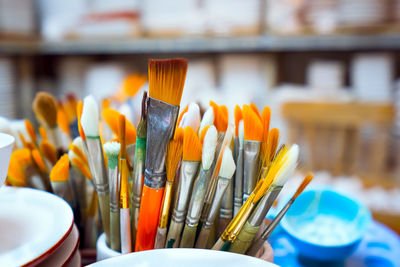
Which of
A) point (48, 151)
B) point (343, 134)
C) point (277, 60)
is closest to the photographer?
point (48, 151)

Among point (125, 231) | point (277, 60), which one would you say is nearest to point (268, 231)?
point (125, 231)

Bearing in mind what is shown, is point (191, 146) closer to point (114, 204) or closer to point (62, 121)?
point (114, 204)

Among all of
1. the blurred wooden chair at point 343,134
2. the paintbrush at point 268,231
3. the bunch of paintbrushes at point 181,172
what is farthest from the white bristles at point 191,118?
the blurred wooden chair at point 343,134

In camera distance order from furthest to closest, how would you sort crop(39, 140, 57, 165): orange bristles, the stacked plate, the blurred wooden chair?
the blurred wooden chair → crop(39, 140, 57, 165): orange bristles → the stacked plate

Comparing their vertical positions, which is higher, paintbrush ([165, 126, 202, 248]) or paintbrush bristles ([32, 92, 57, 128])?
paintbrush bristles ([32, 92, 57, 128])

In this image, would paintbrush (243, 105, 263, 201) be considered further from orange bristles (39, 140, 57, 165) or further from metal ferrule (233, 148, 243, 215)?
orange bristles (39, 140, 57, 165)

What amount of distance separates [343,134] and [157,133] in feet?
3.43

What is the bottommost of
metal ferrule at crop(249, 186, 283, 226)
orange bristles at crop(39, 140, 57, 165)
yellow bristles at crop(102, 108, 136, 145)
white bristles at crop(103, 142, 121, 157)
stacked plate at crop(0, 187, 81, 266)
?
stacked plate at crop(0, 187, 81, 266)

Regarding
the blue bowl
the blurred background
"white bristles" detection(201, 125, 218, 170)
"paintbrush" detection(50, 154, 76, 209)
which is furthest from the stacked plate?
the blurred background

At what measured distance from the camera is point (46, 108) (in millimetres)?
385

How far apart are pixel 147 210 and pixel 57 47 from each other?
4.80ft

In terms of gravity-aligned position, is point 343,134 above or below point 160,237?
below

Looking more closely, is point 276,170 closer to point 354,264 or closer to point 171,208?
point 171,208

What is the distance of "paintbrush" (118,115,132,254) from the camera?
306mm
